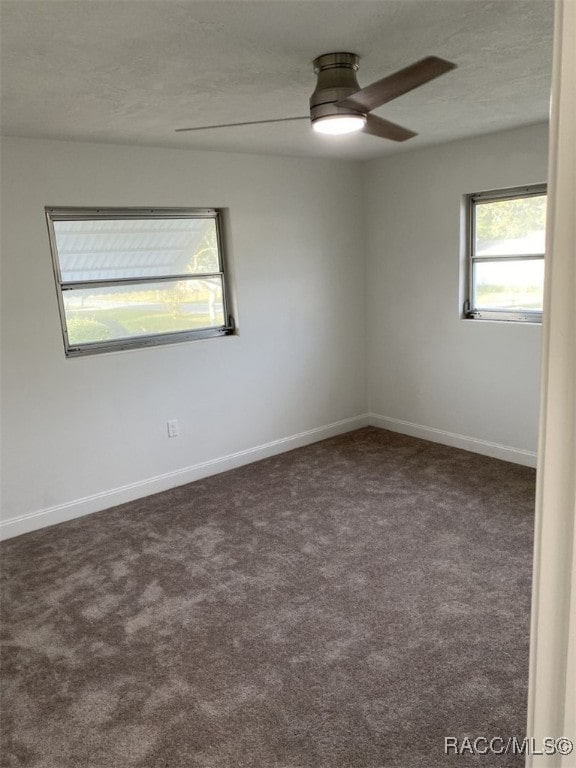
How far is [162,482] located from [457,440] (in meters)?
2.46

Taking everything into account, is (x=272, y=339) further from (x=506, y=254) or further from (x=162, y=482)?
(x=506, y=254)

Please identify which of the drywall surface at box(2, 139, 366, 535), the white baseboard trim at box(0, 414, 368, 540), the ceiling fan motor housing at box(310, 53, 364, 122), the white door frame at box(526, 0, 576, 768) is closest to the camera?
the white door frame at box(526, 0, 576, 768)

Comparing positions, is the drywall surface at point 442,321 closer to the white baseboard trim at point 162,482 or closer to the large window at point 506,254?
the large window at point 506,254

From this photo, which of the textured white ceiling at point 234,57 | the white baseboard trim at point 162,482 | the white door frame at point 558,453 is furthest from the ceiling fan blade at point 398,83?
the white baseboard trim at point 162,482

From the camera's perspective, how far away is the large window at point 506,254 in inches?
155

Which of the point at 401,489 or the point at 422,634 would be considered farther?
the point at 401,489

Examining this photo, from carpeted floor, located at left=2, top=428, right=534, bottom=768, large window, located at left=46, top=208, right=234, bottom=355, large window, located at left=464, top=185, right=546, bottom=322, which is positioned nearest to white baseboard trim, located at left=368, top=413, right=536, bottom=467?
carpeted floor, located at left=2, top=428, right=534, bottom=768

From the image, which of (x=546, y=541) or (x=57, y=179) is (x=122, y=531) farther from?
(x=546, y=541)

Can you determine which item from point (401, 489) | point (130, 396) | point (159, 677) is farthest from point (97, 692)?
point (401, 489)

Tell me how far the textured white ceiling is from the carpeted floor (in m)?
2.41

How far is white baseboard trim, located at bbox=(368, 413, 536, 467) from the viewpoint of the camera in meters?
4.20

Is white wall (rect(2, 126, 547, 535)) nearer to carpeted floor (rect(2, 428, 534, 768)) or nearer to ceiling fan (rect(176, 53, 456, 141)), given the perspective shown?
carpeted floor (rect(2, 428, 534, 768))

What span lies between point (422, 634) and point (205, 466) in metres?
2.33

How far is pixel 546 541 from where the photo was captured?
0.55 metres
